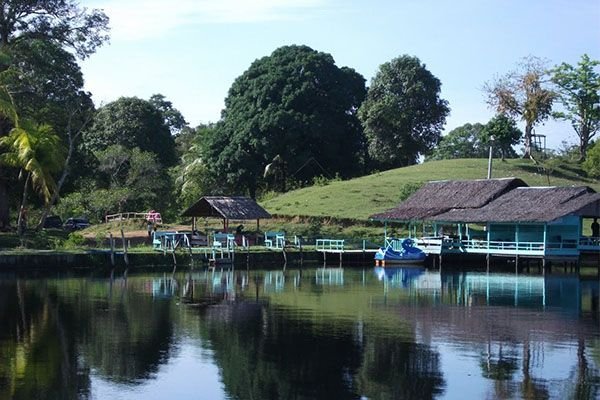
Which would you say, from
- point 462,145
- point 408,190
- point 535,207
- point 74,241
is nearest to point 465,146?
point 462,145

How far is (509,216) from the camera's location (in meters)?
50.6

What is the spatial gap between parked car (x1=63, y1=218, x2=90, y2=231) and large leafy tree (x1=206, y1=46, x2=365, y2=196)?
55.1ft

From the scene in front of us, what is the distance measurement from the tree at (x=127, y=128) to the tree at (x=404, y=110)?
1801 centimetres

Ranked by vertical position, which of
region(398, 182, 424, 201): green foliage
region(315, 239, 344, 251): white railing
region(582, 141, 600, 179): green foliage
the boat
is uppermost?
region(582, 141, 600, 179): green foliage

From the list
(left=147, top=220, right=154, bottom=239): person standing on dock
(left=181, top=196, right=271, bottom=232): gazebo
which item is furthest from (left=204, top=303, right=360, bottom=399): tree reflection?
(left=147, top=220, right=154, bottom=239): person standing on dock

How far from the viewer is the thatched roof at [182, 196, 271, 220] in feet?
181

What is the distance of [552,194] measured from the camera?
51.0 meters

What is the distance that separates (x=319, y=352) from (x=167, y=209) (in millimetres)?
49007

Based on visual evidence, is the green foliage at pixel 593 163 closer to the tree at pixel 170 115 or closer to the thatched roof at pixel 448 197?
the thatched roof at pixel 448 197

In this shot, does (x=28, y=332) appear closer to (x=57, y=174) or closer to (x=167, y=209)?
(x=57, y=174)

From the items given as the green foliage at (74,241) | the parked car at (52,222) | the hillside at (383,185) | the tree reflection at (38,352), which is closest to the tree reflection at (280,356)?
the tree reflection at (38,352)

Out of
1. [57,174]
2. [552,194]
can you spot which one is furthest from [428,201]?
[57,174]

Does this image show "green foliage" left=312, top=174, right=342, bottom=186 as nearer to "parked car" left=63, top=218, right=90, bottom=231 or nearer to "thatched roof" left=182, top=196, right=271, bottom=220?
"parked car" left=63, top=218, right=90, bottom=231

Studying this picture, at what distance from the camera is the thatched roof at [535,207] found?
48.9 meters
